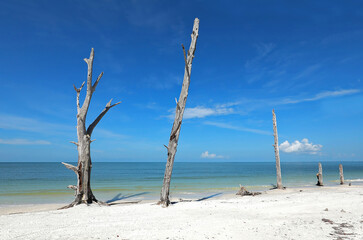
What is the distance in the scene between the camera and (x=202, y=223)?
262 inches

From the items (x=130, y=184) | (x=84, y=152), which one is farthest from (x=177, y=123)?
(x=130, y=184)

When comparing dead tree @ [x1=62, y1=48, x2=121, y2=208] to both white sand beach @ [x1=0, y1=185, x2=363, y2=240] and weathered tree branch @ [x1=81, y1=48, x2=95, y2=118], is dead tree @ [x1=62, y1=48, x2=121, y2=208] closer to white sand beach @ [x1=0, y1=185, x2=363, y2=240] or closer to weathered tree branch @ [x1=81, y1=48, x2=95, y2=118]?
weathered tree branch @ [x1=81, y1=48, x2=95, y2=118]

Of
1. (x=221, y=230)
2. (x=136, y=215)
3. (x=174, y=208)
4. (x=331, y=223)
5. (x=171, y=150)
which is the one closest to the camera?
(x=221, y=230)

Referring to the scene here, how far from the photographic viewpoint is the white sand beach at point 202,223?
5.67m

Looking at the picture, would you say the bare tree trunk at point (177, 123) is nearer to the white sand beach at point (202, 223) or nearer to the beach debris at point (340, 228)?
the white sand beach at point (202, 223)

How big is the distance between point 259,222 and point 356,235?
2.29m

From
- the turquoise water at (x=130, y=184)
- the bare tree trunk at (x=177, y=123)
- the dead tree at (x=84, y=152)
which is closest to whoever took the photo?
the bare tree trunk at (x=177, y=123)

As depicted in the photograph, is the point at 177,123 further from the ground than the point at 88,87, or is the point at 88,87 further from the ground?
the point at 88,87

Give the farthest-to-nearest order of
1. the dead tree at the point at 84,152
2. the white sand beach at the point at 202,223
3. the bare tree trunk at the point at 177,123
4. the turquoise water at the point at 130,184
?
the turquoise water at the point at 130,184 < the dead tree at the point at 84,152 < the bare tree trunk at the point at 177,123 < the white sand beach at the point at 202,223

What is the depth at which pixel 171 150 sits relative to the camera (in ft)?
33.9

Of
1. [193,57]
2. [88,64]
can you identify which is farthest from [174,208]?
[88,64]

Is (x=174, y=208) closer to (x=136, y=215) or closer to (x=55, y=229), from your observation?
(x=136, y=215)

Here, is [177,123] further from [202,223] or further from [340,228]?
[340,228]

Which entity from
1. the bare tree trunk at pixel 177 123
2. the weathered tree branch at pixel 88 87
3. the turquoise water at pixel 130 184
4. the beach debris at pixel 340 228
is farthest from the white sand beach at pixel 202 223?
the turquoise water at pixel 130 184
